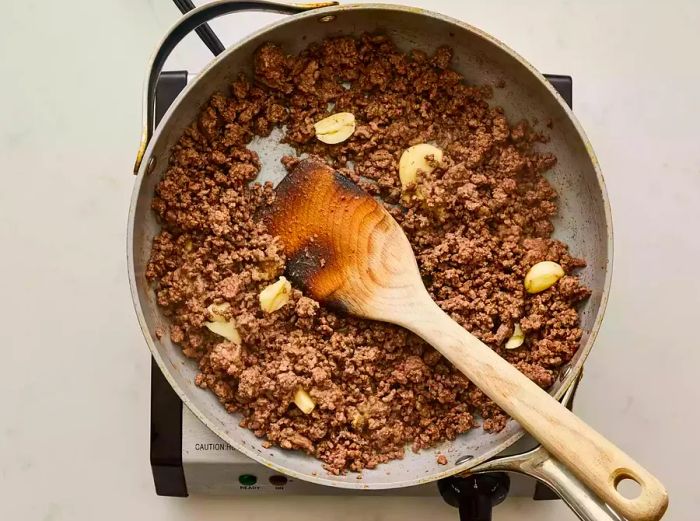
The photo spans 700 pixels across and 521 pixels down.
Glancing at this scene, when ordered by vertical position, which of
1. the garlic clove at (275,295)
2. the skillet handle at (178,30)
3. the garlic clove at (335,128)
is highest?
the skillet handle at (178,30)

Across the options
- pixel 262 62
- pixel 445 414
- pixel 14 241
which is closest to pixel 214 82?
pixel 262 62

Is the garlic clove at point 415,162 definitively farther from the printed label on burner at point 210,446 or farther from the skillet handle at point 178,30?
the printed label on burner at point 210,446

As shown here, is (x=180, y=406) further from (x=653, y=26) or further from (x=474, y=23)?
(x=653, y=26)

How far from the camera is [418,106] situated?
1.14m

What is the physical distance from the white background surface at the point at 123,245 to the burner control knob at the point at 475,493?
151 millimetres

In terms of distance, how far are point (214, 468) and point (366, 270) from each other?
339mm

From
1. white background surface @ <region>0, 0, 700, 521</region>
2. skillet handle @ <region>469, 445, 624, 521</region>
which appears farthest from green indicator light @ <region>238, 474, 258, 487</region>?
skillet handle @ <region>469, 445, 624, 521</region>

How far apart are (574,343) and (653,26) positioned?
1.79ft

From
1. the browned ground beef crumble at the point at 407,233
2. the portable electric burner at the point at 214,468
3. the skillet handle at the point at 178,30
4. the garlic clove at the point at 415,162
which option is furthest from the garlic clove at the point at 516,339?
the skillet handle at the point at 178,30

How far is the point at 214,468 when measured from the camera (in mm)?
1113

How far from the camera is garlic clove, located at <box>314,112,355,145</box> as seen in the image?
1.13 m

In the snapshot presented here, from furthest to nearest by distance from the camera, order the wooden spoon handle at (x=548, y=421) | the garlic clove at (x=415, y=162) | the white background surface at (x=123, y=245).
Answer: the white background surface at (x=123, y=245)
the garlic clove at (x=415, y=162)
the wooden spoon handle at (x=548, y=421)

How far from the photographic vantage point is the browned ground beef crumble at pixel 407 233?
1.09m

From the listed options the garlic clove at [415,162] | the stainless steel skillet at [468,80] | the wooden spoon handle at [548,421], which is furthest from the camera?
the garlic clove at [415,162]
